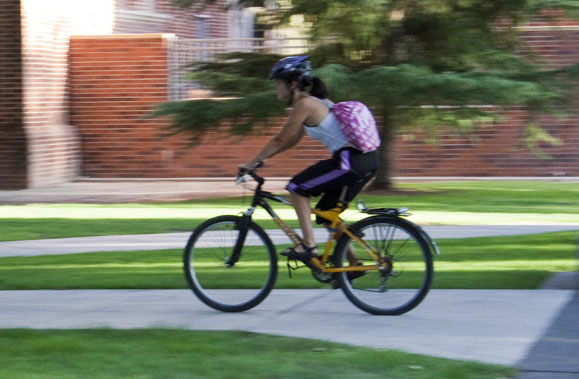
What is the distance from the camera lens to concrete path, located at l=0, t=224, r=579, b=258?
11102 millimetres

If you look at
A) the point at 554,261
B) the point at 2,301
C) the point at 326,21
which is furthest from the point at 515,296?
the point at 326,21

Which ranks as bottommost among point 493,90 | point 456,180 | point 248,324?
point 456,180

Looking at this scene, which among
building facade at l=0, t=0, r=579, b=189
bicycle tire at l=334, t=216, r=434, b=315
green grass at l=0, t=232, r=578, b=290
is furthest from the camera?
building facade at l=0, t=0, r=579, b=189

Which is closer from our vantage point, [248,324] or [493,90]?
[248,324]

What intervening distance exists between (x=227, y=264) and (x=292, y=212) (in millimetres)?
7327

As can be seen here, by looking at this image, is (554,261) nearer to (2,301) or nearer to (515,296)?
(515,296)

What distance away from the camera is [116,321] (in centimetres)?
713

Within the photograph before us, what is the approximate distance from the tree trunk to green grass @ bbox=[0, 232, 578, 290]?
226 inches

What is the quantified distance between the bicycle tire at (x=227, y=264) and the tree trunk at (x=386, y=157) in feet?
31.5

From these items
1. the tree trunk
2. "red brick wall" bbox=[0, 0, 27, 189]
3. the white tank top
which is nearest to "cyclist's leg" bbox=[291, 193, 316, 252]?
the white tank top

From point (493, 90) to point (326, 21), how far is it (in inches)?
95.1

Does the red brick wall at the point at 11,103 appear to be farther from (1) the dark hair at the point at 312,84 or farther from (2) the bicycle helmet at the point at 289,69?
(2) the bicycle helmet at the point at 289,69

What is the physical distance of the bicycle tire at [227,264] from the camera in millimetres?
7344

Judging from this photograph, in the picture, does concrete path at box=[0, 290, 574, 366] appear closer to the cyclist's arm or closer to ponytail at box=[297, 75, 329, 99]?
the cyclist's arm
